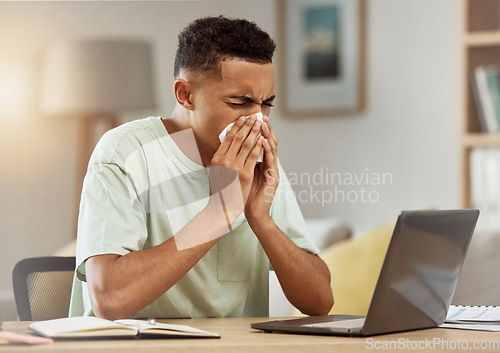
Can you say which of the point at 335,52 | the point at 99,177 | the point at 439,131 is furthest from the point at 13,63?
the point at 99,177

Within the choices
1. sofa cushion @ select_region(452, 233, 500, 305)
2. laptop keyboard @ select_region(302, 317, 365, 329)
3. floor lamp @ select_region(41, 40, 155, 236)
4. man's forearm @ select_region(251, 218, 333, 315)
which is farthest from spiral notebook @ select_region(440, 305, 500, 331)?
floor lamp @ select_region(41, 40, 155, 236)

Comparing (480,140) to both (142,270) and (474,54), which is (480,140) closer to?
(474,54)

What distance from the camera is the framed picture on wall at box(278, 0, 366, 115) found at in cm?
283

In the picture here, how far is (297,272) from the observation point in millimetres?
1352

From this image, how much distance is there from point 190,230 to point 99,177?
0.66ft

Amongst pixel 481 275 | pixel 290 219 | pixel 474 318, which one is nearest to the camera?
pixel 474 318

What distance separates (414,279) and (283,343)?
0.69ft

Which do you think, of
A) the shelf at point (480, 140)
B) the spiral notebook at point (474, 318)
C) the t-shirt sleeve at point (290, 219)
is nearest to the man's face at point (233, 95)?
the t-shirt sleeve at point (290, 219)

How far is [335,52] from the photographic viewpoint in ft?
9.38

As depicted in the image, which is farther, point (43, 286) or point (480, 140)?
point (480, 140)

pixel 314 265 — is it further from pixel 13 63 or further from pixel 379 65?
pixel 13 63

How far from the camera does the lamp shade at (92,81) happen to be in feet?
9.49

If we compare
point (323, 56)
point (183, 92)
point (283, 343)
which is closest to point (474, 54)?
point (323, 56)

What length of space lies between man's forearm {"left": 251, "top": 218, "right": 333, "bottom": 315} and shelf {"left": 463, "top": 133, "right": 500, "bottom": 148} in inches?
49.4
